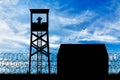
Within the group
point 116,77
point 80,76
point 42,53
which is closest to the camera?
point 80,76

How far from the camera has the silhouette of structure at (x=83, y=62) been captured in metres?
3.18

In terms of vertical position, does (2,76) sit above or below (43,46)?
below

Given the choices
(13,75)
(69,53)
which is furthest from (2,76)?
(69,53)

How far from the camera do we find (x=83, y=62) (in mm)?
3289

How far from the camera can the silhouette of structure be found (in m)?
3.18

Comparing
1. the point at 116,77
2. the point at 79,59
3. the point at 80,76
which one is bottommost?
the point at 116,77

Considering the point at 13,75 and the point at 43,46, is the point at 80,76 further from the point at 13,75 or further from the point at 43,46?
the point at 43,46

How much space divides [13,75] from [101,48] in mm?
14564

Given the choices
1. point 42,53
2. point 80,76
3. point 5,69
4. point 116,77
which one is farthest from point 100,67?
point 42,53

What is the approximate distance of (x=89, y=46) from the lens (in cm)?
344

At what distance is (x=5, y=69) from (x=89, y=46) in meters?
15.1

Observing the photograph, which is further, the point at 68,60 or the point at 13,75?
the point at 13,75

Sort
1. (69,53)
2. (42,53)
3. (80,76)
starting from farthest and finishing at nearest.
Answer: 1. (42,53)
2. (69,53)
3. (80,76)

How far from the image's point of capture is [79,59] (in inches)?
130
